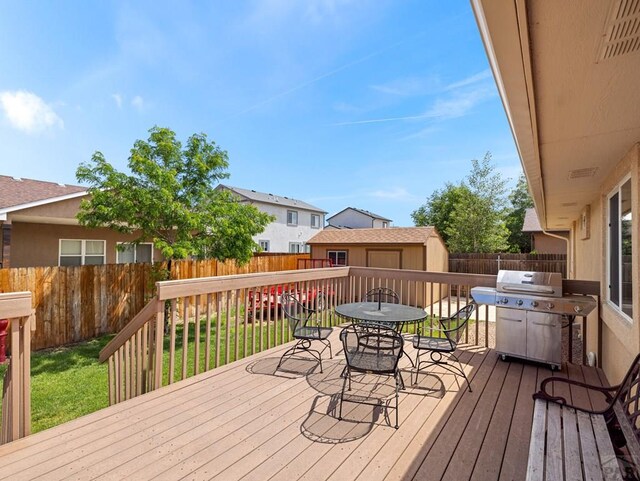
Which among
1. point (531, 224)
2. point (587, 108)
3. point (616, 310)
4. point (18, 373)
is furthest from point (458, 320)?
point (531, 224)


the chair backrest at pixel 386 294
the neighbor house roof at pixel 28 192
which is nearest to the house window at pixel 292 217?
the neighbor house roof at pixel 28 192

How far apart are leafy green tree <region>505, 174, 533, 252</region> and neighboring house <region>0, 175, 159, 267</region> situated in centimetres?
2503

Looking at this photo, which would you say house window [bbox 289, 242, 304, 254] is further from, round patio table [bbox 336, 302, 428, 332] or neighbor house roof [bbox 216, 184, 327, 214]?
round patio table [bbox 336, 302, 428, 332]

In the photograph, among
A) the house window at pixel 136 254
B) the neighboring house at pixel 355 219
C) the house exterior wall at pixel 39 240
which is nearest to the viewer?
the house exterior wall at pixel 39 240

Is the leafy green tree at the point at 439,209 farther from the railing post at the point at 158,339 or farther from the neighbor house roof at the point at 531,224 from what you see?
the railing post at the point at 158,339

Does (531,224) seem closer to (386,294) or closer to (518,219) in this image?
(518,219)

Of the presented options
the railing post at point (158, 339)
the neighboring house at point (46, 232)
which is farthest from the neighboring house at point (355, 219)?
the railing post at point (158, 339)

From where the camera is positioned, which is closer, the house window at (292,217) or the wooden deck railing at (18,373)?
the wooden deck railing at (18,373)

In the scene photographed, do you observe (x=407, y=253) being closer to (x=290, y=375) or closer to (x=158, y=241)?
(x=158, y=241)

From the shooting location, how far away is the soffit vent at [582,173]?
315cm

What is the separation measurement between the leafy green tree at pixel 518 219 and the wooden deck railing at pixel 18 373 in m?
26.2

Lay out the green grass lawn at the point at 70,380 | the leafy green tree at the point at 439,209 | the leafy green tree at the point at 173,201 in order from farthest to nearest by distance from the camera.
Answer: the leafy green tree at the point at 439,209 → the leafy green tree at the point at 173,201 → the green grass lawn at the point at 70,380

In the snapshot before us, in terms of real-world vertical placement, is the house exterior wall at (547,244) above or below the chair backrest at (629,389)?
above

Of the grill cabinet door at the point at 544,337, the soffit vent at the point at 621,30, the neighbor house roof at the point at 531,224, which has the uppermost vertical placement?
the neighbor house roof at the point at 531,224
